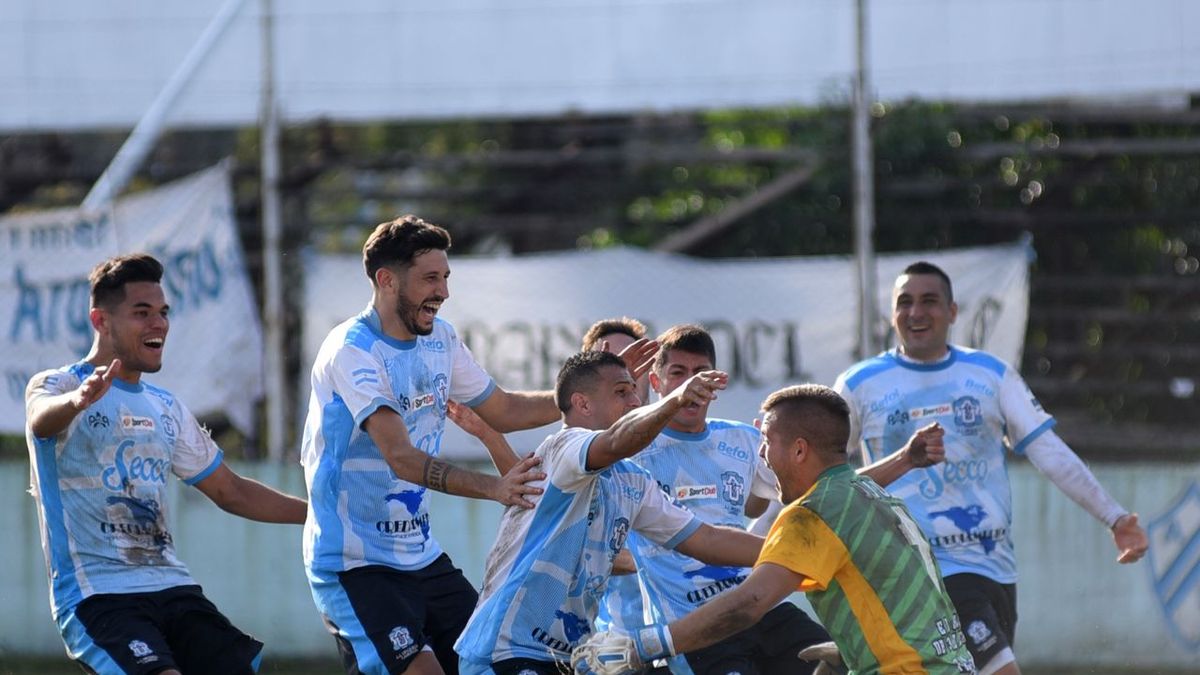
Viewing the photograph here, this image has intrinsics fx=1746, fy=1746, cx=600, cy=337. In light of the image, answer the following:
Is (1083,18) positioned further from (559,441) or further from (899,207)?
(559,441)

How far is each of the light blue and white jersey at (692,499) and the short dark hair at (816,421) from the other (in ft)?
4.40

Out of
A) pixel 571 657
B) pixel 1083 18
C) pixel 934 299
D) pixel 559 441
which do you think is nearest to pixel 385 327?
pixel 559 441

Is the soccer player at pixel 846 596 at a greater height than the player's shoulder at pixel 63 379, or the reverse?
the player's shoulder at pixel 63 379

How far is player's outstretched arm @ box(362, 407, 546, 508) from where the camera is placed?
5289mm

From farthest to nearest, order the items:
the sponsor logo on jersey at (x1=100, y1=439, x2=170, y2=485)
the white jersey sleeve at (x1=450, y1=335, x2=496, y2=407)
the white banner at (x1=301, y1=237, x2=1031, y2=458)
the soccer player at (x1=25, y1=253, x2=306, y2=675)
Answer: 1. the white banner at (x1=301, y1=237, x2=1031, y2=458)
2. the white jersey sleeve at (x1=450, y1=335, x2=496, y2=407)
3. the sponsor logo on jersey at (x1=100, y1=439, x2=170, y2=485)
4. the soccer player at (x1=25, y1=253, x2=306, y2=675)

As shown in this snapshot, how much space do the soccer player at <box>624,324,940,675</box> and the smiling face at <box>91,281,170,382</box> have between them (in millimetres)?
1851

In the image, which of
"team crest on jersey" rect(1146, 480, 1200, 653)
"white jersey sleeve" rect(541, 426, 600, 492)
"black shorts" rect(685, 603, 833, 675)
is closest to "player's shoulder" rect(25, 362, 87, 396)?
"white jersey sleeve" rect(541, 426, 600, 492)

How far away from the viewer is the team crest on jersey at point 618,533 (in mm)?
5688

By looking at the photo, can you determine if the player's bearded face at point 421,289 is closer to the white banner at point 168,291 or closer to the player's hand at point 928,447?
the player's hand at point 928,447

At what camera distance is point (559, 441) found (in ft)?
17.8

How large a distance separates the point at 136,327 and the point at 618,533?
2006mm

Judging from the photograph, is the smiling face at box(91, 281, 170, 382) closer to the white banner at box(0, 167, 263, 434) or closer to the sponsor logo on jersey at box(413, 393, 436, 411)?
the sponsor logo on jersey at box(413, 393, 436, 411)

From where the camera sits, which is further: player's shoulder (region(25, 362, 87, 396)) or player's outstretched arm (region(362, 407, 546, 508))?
player's shoulder (region(25, 362, 87, 396))

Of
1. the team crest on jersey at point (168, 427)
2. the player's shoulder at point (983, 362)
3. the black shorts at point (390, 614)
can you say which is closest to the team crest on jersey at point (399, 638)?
the black shorts at point (390, 614)
